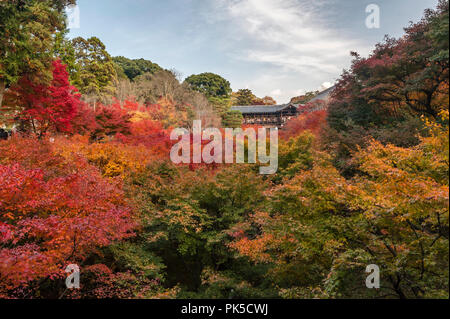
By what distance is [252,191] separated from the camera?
9555 mm

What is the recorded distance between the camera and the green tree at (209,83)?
37344 mm

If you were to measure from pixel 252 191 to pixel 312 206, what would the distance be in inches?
139

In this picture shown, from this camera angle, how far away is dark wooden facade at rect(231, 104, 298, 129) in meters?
39.5

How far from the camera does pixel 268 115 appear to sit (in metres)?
41.0

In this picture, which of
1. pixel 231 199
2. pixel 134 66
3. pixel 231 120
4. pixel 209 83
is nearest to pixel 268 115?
pixel 209 83

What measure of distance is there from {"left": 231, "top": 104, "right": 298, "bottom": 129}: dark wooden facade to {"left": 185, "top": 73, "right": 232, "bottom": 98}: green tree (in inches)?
168

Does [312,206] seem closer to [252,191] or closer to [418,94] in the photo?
[252,191]

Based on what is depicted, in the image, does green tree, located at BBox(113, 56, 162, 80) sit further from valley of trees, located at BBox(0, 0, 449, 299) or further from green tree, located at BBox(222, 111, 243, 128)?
valley of trees, located at BBox(0, 0, 449, 299)

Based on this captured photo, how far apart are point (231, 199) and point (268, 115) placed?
1314 inches

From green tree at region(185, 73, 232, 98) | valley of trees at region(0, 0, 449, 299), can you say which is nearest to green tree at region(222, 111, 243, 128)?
green tree at region(185, 73, 232, 98)

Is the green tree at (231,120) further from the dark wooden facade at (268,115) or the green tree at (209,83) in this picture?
the dark wooden facade at (268,115)

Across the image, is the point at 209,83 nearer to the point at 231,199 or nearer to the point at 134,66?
the point at 134,66

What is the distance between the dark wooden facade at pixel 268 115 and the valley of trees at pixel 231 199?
1045 inches

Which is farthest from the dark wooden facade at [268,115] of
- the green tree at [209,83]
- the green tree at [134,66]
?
the green tree at [134,66]
